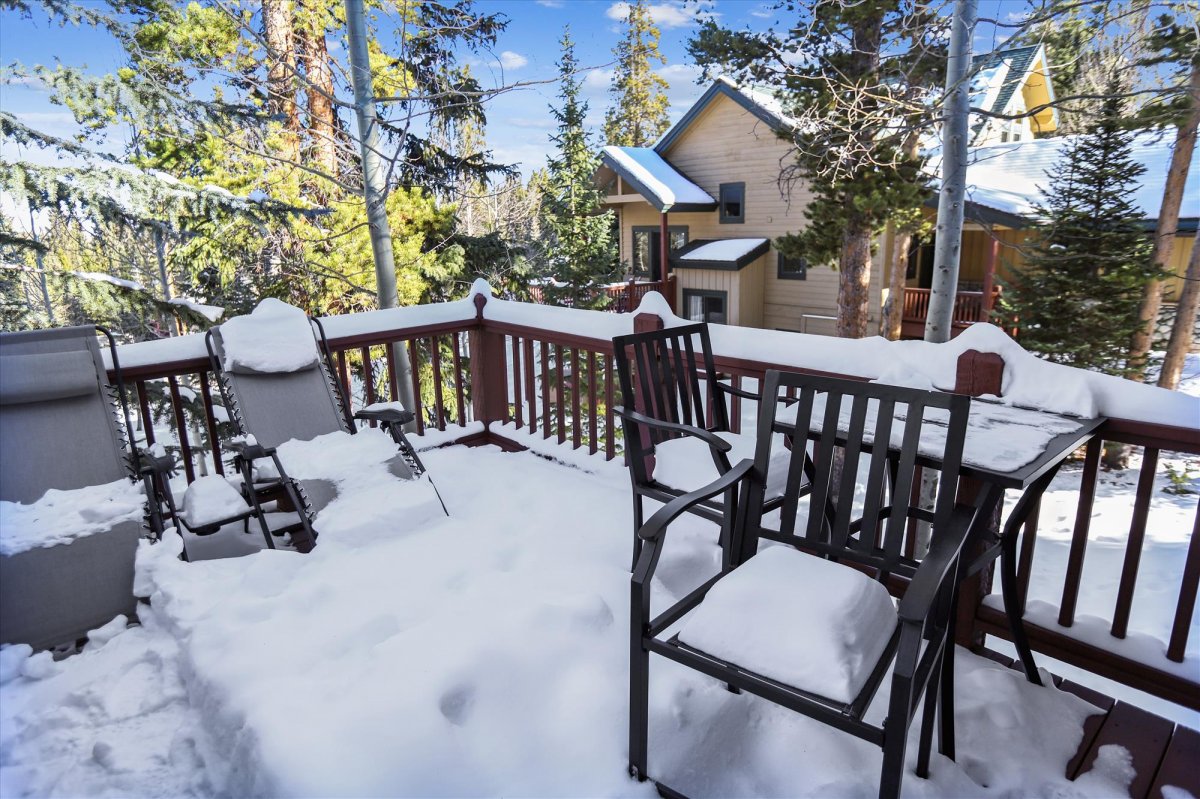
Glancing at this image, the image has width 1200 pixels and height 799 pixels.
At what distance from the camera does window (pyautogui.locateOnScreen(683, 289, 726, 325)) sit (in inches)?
543

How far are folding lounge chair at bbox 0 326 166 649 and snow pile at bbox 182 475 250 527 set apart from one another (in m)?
0.17

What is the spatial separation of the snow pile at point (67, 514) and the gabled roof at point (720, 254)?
38.1 feet

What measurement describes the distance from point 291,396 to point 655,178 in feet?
37.9

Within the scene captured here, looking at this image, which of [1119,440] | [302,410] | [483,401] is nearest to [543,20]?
[483,401]

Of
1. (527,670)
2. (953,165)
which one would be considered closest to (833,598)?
(527,670)

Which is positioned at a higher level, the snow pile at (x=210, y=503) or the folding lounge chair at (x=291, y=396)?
the folding lounge chair at (x=291, y=396)

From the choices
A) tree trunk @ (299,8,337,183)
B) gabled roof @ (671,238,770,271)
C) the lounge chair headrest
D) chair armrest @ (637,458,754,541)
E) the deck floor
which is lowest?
the deck floor

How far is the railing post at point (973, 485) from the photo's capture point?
7.75 ft

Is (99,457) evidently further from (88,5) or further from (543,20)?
(543,20)

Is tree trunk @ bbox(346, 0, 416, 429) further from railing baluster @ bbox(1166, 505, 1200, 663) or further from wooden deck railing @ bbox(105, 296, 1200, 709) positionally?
railing baluster @ bbox(1166, 505, 1200, 663)

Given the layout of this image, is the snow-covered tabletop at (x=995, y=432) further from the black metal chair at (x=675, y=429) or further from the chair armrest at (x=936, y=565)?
the black metal chair at (x=675, y=429)

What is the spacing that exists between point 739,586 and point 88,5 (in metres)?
8.89

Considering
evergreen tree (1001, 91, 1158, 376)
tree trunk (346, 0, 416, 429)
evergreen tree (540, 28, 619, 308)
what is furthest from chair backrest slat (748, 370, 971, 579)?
evergreen tree (540, 28, 619, 308)

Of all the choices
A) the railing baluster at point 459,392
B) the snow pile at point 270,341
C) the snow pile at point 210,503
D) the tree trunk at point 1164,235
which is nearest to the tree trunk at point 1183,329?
the tree trunk at point 1164,235
